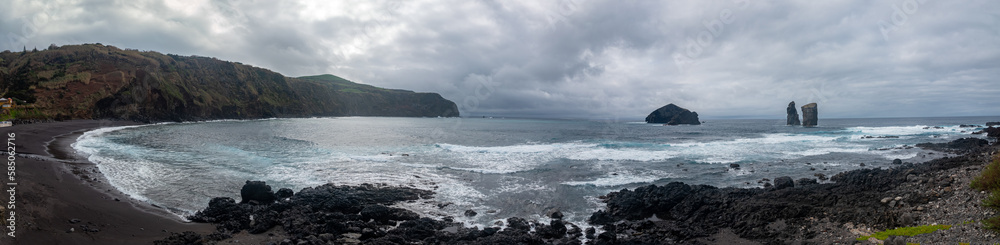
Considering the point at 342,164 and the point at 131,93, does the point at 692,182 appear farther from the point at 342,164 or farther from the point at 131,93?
the point at 131,93

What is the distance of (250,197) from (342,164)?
8.85 m

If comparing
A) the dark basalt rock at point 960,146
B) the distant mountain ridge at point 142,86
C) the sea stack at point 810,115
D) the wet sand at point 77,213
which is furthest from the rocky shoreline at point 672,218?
the sea stack at point 810,115

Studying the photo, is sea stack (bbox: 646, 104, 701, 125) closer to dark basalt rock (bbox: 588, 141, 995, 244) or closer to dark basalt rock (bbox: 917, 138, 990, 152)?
dark basalt rock (bbox: 917, 138, 990, 152)

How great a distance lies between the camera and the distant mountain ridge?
4619 centimetres

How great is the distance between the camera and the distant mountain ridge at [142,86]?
152 feet

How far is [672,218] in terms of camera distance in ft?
36.3

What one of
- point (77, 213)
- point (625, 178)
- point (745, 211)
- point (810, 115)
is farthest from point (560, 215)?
point (810, 115)

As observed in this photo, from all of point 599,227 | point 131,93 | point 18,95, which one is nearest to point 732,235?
point 599,227

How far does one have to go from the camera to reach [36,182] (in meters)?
11.0

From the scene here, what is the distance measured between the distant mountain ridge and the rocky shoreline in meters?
51.0

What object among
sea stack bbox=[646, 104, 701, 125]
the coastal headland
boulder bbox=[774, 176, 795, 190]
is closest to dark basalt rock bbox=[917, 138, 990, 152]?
the coastal headland

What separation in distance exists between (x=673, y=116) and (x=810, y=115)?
32.0 meters

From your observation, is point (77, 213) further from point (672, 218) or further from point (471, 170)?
point (672, 218)

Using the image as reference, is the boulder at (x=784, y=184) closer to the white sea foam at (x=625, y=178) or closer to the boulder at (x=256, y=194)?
the white sea foam at (x=625, y=178)
